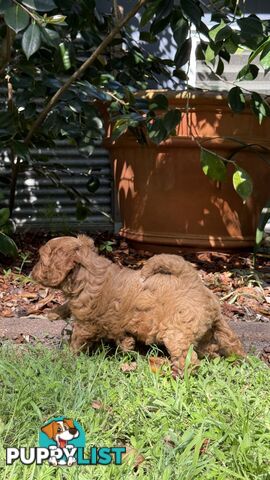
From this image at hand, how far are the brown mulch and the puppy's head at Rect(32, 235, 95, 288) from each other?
567 mm

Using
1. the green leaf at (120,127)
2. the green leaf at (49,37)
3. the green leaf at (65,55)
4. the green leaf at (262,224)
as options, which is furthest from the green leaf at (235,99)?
the green leaf at (49,37)

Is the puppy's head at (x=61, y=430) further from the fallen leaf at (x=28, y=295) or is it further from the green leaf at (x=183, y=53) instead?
the green leaf at (x=183, y=53)

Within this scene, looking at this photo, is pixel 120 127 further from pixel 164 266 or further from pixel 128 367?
pixel 128 367

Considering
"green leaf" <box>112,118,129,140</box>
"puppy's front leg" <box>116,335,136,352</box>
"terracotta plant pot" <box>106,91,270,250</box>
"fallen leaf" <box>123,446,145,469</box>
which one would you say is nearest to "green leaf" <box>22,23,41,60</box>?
"green leaf" <box>112,118,129,140</box>

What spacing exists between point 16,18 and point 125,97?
5.29 feet

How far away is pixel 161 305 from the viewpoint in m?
2.64

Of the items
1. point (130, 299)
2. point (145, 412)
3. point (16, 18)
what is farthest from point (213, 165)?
point (145, 412)

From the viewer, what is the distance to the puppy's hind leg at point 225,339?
278cm

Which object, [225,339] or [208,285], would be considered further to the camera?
[208,285]

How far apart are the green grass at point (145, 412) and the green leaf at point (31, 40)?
3.82ft

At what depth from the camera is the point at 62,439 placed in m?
2.02

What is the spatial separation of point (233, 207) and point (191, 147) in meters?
0.50

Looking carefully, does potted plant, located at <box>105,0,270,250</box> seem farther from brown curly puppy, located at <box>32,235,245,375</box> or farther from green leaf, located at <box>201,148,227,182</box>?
brown curly puppy, located at <box>32,235,245,375</box>

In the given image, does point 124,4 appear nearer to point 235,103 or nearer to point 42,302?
point 235,103
